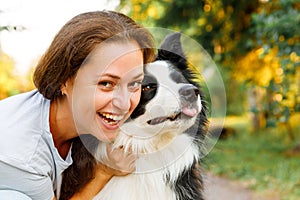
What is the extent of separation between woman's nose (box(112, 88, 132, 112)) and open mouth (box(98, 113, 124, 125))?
0.05m

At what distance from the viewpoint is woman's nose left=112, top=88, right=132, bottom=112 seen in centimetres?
174

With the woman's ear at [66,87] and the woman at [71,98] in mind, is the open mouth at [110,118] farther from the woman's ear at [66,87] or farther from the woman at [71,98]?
the woman's ear at [66,87]

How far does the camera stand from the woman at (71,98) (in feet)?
5.67

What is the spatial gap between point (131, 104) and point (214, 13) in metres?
6.67

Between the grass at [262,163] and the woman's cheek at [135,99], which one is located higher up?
the grass at [262,163]

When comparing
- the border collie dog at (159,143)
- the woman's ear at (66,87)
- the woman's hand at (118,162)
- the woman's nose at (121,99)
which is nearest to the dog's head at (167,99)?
the border collie dog at (159,143)

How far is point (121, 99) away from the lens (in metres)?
1.76

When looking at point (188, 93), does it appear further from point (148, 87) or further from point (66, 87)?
point (66, 87)

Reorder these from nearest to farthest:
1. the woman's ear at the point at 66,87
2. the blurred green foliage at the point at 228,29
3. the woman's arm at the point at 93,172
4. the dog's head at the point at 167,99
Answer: the woman's ear at the point at 66,87 → the dog's head at the point at 167,99 → the woman's arm at the point at 93,172 → the blurred green foliage at the point at 228,29

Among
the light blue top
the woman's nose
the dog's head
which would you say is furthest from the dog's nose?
the light blue top

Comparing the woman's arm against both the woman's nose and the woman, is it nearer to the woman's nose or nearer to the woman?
the woman

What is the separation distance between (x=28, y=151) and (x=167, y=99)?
2.07 feet

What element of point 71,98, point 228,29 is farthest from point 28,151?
point 228,29

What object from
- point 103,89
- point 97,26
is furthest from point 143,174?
point 97,26
